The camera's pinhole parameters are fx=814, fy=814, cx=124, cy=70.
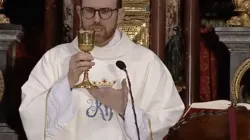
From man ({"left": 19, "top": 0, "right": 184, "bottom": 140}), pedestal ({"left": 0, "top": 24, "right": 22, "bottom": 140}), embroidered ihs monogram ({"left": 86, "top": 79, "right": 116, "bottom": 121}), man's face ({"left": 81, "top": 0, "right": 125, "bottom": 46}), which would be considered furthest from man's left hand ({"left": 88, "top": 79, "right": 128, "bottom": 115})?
pedestal ({"left": 0, "top": 24, "right": 22, "bottom": 140})

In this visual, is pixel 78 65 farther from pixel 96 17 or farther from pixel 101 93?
pixel 96 17

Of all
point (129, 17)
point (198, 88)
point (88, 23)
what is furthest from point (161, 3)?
point (88, 23)

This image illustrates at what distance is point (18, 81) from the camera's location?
13.6 feet

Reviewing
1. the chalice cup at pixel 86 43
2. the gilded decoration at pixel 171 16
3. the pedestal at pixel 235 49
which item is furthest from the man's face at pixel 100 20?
the gilded decoration at pixel 171 16

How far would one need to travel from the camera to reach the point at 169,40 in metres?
4.41

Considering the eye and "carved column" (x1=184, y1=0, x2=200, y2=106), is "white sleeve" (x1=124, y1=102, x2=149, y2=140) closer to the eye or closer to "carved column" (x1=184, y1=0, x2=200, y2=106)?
the eye

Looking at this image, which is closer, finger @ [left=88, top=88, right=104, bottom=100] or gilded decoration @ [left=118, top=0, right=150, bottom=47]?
finger @ [left=88, top=88, right=104, bottom=100]

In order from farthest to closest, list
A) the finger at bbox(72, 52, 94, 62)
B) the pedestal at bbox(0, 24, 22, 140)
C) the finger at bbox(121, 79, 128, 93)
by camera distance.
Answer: the pedestal at bbox(0, 24, 22, 140), the finger at bbox(121, 79, 128, 93), the finger at bbox(72, 52, 94, 62)

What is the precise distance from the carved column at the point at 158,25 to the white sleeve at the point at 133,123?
113 cm

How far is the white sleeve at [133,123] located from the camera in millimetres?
3150

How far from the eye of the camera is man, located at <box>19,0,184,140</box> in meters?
3.18

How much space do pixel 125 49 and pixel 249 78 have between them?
979 mm

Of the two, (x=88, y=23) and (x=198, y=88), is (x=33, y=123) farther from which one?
(x=198, y=88)

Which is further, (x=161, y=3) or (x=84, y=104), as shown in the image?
(x=161, y=3)
